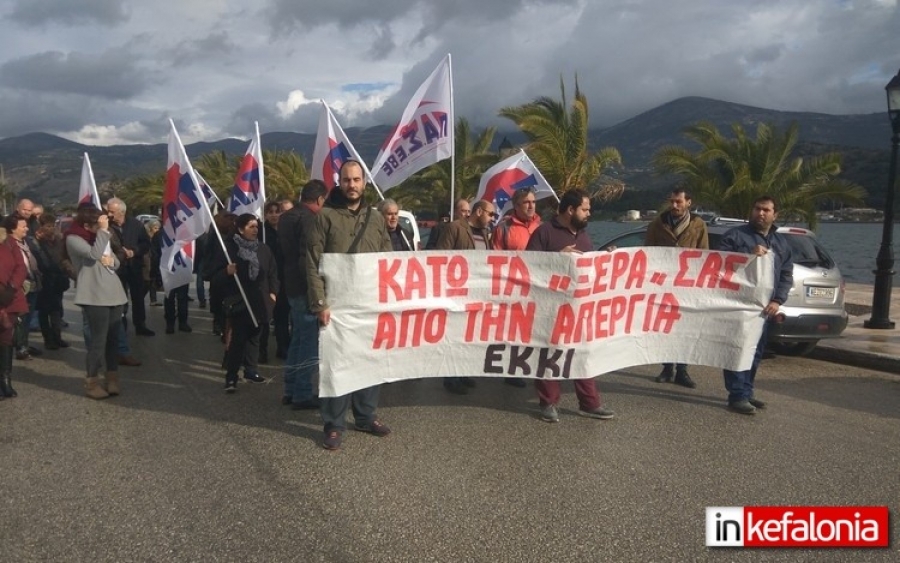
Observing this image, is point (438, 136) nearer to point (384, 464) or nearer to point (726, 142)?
point (384, 464)

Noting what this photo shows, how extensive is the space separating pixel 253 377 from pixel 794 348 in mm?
6701

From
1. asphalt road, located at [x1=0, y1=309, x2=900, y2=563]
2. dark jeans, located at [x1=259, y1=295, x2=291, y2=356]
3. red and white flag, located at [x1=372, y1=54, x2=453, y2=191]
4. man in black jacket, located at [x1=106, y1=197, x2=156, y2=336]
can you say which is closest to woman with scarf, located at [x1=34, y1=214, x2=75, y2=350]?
man in black jacket, located at [x1=106, y1=197, x2=156, y2=336]

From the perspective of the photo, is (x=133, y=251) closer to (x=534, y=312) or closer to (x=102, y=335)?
(x=102, y=335)

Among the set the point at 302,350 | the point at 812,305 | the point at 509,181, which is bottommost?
the point at 302,350

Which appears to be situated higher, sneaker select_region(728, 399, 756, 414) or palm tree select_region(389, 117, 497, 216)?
palm tree select_region(389, 117, 497, 216)

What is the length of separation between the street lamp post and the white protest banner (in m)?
5.95

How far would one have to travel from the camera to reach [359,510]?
3.64 metres

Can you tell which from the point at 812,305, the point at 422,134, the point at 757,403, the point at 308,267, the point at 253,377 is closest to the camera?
the point at 308,267

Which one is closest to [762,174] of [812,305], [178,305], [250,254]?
[812,305]

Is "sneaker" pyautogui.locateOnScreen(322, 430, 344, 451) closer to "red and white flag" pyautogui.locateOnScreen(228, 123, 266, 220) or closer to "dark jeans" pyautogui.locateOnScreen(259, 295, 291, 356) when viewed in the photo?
"dark jeans" pyautogui.locateOnScreen(259, 295, 291, 356)

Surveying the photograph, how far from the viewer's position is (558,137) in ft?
53.8

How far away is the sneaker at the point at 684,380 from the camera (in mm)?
6443

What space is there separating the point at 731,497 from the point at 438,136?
18.4 ft

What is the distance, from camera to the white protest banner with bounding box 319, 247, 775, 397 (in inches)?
187
